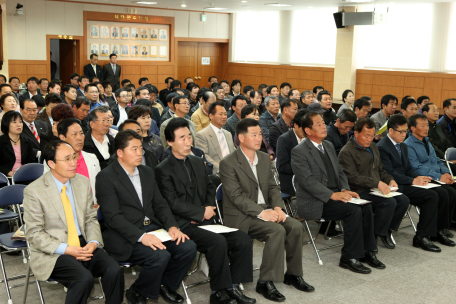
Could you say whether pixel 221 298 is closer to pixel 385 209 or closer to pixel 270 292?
pixel 270 292

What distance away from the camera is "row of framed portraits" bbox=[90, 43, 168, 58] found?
1457cm

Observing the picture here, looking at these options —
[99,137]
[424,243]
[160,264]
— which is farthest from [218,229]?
[424,243]

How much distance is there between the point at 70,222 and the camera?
3312mm

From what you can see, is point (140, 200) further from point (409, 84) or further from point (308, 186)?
point (409, 84)

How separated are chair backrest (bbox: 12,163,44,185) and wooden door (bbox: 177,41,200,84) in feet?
41.7

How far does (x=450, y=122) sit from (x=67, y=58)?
11360mm

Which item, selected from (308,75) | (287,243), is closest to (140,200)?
(287,243)

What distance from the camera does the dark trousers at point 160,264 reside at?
3.41m

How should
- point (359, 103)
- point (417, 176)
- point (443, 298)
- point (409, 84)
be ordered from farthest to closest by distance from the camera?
point (409, 84), point (359, 103), point (417, 176), point (443, 298)

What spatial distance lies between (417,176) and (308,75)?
32.3ft

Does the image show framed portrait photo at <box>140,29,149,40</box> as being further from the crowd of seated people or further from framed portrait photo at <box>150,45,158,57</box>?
the crowd of seated people

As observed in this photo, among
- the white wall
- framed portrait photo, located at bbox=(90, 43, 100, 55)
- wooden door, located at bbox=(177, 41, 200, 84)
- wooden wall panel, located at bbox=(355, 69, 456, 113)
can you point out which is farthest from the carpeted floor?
wooden door, located at bbox=(177, 41, 200, 84)

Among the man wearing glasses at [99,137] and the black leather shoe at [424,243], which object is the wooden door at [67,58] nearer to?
the man wearing glasses at [99,137]

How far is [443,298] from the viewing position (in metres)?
3.95
